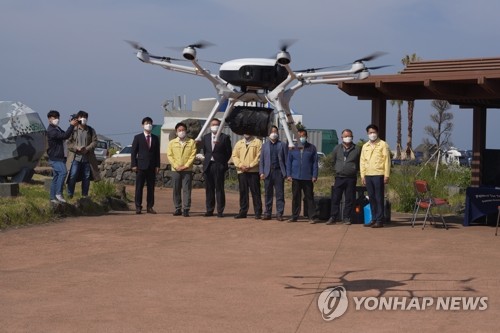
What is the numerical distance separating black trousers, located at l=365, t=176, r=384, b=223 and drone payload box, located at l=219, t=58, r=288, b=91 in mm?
2597

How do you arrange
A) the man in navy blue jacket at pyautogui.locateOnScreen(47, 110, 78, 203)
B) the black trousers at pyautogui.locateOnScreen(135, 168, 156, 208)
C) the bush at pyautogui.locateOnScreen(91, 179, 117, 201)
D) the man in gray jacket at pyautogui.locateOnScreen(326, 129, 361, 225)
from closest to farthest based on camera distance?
the man in navy blue jacket at pyautogui.locateOnScreen(47, 110, 78, 203) → the man in gray jacket at pyautogui.locateOnScreen(326, 129, 361, 225) → the black trousers at pyautogui.locateOnScreen(135, 168, 156, 208) → the bush at pyautogui.locateOnScreen(91, 179, 117, 201)

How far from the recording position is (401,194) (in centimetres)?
2111

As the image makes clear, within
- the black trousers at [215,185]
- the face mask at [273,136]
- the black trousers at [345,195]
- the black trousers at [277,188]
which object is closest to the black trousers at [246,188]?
the black trousers at [277,188]

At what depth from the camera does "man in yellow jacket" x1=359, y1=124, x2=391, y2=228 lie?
16203 millimetres

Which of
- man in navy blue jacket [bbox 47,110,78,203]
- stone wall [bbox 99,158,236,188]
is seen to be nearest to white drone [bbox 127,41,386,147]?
man in navy blue jacket [bbox 47,110,78,203]

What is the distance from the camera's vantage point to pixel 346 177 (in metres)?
16.5

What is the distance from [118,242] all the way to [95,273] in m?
2.84

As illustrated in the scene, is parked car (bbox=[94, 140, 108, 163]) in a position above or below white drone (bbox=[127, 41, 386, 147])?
below

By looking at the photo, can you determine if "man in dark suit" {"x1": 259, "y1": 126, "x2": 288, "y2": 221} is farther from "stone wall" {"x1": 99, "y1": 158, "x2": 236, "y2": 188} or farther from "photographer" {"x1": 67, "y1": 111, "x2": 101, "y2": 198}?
"stone wall" {"x1": 99, "y1": 158, "x2": 236, "y2": 188}

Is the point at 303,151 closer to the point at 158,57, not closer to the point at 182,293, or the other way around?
the point at 158,57

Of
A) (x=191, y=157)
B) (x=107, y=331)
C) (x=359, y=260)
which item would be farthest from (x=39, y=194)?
(x=107, y=331)

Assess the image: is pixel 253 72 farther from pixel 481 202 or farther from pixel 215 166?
pixel 481 202

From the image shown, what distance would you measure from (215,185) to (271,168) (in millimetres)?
1217

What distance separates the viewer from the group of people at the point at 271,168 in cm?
1642
